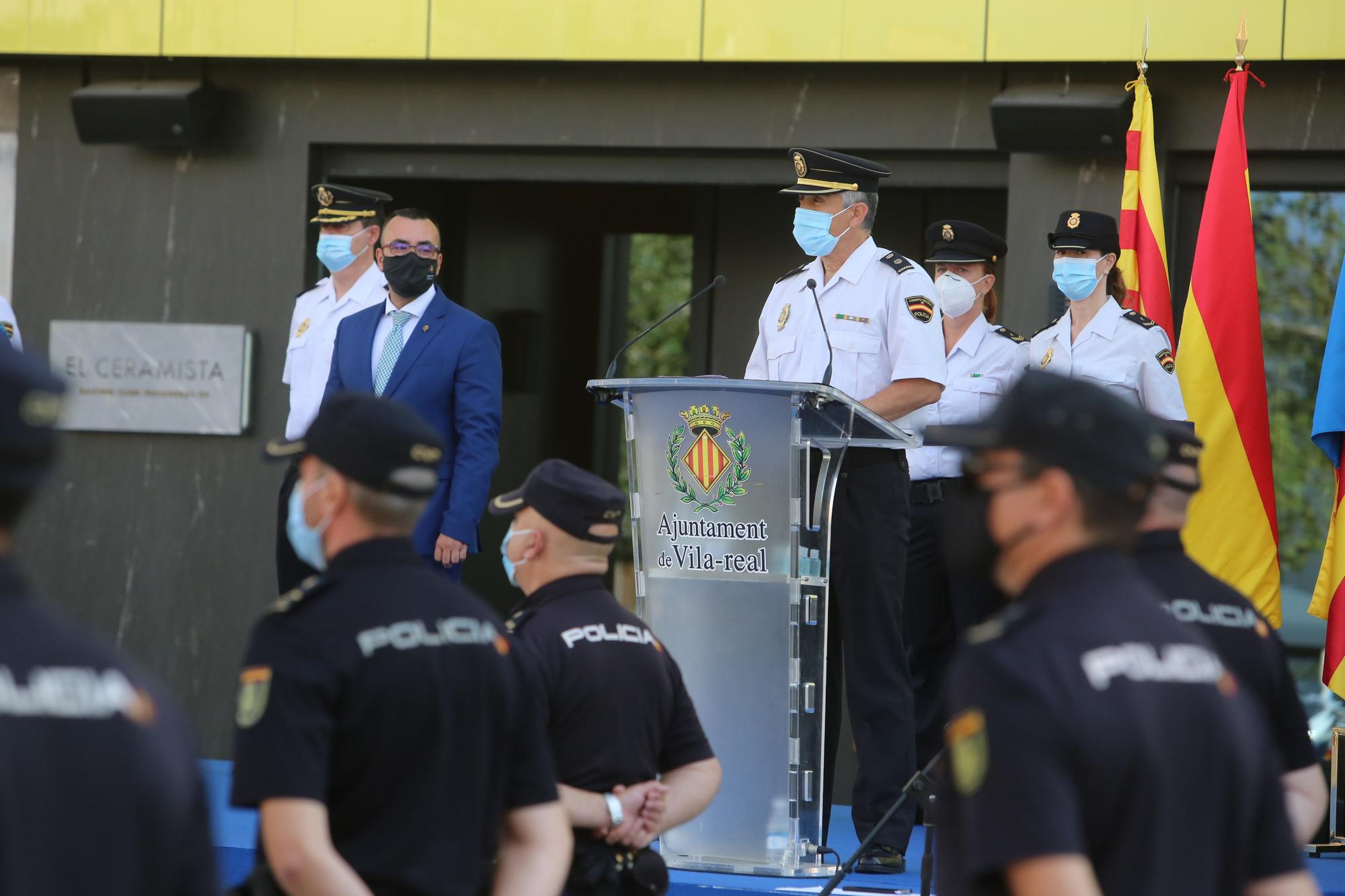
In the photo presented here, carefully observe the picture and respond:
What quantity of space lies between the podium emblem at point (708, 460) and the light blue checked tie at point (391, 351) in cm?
135

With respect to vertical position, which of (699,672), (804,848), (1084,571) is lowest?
(804,848)

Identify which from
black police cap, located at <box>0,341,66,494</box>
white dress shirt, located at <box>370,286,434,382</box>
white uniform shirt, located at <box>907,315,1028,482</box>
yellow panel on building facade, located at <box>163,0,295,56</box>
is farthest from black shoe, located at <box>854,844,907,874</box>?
yellow panel on building facade, located at <box>163,0,295,56</box>

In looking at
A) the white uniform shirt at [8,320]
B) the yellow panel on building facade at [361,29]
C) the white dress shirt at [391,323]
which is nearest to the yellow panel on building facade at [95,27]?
the yellow panel on building facade at [361,29]

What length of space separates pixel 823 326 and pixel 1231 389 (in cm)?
180

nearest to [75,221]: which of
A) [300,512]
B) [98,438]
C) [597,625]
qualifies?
[98,438]

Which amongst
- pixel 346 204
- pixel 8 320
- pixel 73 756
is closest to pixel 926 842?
pixel 73 756

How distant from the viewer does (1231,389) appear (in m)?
5.91

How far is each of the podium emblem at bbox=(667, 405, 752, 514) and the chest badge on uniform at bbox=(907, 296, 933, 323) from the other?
2.33 ft

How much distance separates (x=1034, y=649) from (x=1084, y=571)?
124mm

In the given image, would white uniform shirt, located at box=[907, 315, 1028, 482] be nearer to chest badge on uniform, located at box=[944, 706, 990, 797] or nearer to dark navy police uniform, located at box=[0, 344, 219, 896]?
chest badge on uniform, located at box=[944, 706, 990, 797]

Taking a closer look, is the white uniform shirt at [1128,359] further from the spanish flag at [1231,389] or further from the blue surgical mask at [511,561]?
the blue surgical mask at [511,561]

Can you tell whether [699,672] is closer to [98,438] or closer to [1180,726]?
[1180,726]

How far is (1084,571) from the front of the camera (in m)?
1.88

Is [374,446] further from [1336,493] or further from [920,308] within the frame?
[1336,493]
